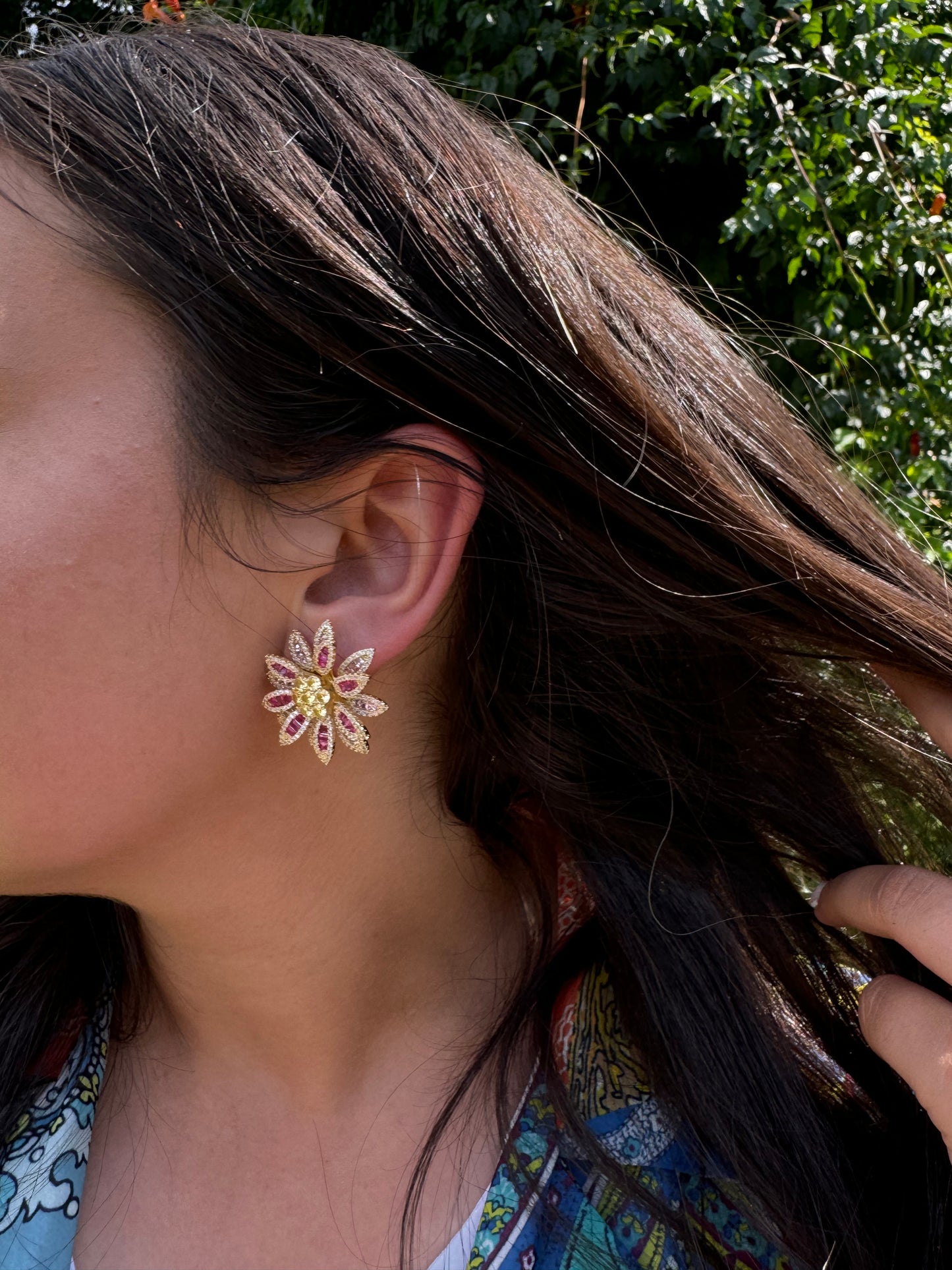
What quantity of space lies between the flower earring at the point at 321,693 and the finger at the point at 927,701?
25.9 inches

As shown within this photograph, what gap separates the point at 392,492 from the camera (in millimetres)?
1442

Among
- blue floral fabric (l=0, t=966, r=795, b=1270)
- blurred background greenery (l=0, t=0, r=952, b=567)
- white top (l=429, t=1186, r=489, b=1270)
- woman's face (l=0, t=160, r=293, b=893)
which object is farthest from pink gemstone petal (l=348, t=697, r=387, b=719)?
blurred background greenery (l=0, t=0, r=952, b=567)

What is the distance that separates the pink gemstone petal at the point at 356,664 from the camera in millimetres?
1402

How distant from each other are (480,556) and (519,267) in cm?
36

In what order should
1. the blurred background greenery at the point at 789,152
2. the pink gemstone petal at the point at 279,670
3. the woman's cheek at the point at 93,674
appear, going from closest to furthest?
the woman's cheek at the point at 93,674 < the pink gemstone petal at the point at 279,670 < the blurred background greenery at the point at 789,152

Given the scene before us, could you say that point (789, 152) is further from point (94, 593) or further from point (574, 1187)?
point (574, 1187)

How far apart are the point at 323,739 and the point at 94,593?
0.31m

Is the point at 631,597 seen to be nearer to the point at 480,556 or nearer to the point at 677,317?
the point at 480,556

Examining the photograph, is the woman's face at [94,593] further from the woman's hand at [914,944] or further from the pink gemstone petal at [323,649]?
the woman's hand at [914,944]

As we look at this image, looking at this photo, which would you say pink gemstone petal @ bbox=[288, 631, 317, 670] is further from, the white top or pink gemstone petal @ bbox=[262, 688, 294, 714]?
the white top

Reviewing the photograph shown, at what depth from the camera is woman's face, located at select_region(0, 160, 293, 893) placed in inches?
51.0

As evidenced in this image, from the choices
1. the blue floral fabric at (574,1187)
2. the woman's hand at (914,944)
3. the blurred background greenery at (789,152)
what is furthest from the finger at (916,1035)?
the blurred background greenery at (789,152)

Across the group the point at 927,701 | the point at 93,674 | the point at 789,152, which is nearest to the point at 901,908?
the point at 927,701

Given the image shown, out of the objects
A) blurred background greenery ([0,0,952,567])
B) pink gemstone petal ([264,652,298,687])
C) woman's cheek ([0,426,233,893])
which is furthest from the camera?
blurred background greenery ([0,0,952,567])
